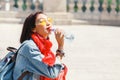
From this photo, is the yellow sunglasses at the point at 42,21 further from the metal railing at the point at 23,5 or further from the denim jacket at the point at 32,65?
the metal railing at the point at 23,5

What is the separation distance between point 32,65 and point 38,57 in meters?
0.08

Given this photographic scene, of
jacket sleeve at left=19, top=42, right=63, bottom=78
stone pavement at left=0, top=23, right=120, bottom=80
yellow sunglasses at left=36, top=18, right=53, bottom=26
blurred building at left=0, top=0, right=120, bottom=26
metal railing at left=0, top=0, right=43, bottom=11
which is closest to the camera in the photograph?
jacket sleeve at left=19, top=42, right=63, bottom=78

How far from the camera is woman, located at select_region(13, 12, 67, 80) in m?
3.60

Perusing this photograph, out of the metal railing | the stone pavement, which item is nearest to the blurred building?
the metal railing

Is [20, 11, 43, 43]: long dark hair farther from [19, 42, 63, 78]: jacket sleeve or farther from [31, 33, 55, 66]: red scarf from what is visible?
[19, 42, 63, 78]: jacket sleeve

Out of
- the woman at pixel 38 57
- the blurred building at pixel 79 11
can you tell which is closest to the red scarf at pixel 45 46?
the woman at pixel 38 57

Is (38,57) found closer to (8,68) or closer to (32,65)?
(32,65)

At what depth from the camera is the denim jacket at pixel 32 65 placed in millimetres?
3592

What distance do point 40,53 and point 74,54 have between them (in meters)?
6.66

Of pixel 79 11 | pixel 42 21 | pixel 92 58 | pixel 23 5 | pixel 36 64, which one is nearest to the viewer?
pixel 36 64

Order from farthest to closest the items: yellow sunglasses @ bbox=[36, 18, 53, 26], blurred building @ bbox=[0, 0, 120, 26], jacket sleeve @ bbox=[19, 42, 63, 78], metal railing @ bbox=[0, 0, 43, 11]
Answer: metal railing @ bbox=[0, 0, 43, 11] < blurred building @ bbox=[0, 0, 120, 26] < yellow sunglasses @ bbox=[36, 18, 53, 26] < jacket sleeve @ bbox=[19, 42, 63, 78]

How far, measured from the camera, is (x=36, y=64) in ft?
11.8

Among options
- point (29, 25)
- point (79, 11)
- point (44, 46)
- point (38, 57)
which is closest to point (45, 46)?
point (44, 46)

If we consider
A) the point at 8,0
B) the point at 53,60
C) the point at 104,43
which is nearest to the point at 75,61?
the point at 104,43
